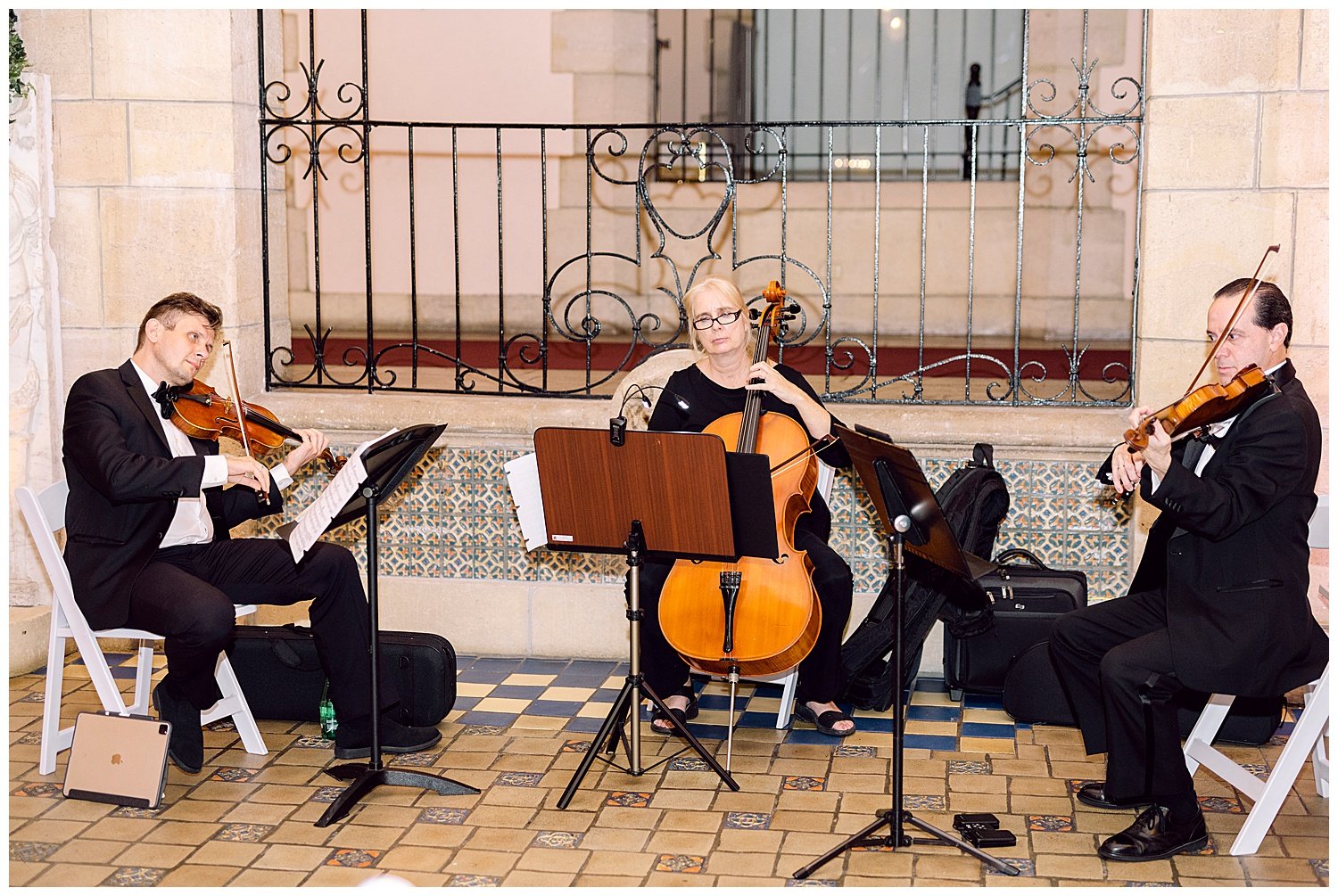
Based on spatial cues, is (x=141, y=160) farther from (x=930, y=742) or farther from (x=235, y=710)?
(x=930, y=742)

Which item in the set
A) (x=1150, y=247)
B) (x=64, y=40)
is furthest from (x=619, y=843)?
(x=64, y=40)

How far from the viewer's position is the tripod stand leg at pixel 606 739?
12.6ft

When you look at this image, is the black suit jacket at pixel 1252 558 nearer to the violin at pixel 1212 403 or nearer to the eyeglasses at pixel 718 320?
the violin at pixel 1212 403

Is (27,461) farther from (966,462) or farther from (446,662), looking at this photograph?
(966,462)

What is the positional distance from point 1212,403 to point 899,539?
788 millimetres

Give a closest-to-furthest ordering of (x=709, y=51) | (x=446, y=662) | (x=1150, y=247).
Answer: (x=446, y=662) < (x=1150, y=247) < (x=709, y=51)

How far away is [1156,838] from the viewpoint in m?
3.52

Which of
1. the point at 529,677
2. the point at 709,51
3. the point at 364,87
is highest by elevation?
the point at 709,51

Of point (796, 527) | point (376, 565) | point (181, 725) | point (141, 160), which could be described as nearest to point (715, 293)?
point (796, 527)

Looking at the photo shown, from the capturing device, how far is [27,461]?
16.9ft

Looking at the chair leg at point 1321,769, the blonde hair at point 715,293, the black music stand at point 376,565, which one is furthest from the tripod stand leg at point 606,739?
the chair leg at point 1321,769

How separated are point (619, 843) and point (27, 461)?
2.84 m

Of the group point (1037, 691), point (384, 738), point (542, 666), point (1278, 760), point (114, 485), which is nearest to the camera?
point (1278, 760)

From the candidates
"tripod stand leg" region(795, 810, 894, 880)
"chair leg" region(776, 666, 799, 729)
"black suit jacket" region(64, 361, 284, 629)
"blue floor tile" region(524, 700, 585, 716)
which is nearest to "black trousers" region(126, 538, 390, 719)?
"black suit jacket" region(64, 361, 284, 629)
